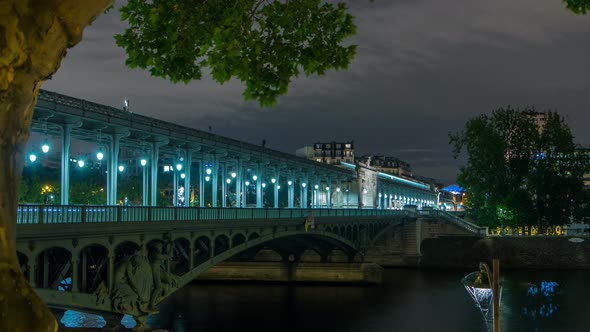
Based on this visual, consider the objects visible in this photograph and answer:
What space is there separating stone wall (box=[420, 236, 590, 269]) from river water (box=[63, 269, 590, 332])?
37.3 ft

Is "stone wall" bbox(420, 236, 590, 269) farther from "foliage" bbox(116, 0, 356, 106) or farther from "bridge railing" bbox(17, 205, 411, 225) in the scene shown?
"foliage" bbox(116, 0, 356, 106)

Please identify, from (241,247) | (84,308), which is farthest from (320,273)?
(84,308)

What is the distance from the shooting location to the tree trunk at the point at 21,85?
269 inches

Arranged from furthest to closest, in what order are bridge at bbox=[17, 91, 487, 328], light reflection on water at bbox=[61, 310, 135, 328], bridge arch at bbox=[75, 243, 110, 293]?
light reflection on water at bbox=[61, 310, 135, 328]
bridge arch at bbox=[75, 243, 110, 293]
bridge at bbox=[17, 91, 487, 328]

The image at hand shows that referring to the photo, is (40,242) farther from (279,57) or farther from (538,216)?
(538,216)

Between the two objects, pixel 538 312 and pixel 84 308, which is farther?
pixel 538 312

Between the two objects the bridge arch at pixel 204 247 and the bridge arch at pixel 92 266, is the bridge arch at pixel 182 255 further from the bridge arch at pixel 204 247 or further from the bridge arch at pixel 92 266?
the bridge arch at pixel 92 266

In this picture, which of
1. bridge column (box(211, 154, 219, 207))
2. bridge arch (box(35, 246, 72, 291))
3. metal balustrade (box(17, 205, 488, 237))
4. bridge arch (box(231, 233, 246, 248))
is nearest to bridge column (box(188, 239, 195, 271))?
metal balustrade (box(17, 205, 488, 237))

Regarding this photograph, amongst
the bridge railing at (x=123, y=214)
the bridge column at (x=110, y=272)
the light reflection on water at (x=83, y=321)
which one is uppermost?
the bridge railing at (x=123, y=214)

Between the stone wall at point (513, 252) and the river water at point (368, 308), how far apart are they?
A: 11355mm

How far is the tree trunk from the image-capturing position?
6.82 meters

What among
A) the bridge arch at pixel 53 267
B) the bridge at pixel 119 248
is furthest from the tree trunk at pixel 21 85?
the bridge arch at pixel 53 267

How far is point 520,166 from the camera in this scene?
295ft

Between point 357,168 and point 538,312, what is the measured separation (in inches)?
2039
